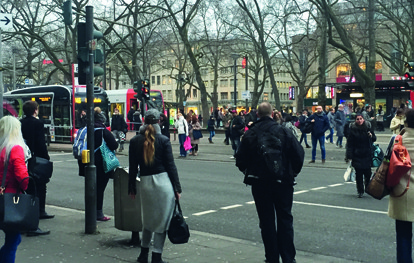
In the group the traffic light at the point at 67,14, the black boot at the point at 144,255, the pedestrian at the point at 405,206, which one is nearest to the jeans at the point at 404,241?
the pedestrian at the point at 405,206

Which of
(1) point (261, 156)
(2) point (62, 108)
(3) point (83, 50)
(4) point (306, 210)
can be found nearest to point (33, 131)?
(3) point (83, 50)

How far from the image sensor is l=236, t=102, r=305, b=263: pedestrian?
5.68 metres

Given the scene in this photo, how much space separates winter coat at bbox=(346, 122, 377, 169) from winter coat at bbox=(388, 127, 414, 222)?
5.55m

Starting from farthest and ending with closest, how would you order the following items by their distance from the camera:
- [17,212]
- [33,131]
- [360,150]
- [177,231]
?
[360,150]
[33,131]
[177,231]
[17,212]

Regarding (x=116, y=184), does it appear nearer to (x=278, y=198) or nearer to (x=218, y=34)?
(x=278, y=198)

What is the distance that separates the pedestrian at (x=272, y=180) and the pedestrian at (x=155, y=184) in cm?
76

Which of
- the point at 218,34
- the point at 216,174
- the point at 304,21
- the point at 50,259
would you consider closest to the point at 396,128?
the point at 216,174

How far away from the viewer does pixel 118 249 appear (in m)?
6.70

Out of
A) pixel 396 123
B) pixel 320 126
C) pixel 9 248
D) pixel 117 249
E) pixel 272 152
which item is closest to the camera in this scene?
pixel 9 248

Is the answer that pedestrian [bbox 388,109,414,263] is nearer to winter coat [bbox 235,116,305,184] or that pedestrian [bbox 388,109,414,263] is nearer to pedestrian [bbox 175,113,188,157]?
winter coat [bbox 235,116,305,184]

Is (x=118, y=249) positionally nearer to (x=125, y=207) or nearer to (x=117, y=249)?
(x=117, y=249)

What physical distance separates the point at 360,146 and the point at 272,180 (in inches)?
228

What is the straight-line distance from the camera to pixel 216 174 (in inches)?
597

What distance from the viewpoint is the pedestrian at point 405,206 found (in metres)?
5.17
